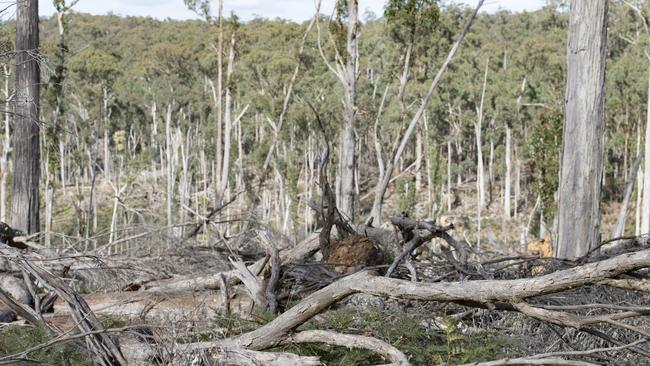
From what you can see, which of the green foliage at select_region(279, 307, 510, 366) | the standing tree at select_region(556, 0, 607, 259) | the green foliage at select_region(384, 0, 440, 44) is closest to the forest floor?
the green foliage at select_region(279, 307, 510, 366)

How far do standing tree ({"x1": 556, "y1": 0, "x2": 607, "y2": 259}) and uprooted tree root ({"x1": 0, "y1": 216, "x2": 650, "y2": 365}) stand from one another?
104 centimetres

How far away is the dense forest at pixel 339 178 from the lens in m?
3.38

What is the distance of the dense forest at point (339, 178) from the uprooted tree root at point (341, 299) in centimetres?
1

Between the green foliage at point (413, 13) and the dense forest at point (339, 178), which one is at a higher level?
the green foliage at point (413, 13)

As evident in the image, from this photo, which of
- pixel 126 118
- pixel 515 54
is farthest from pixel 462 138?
pixel 126 118

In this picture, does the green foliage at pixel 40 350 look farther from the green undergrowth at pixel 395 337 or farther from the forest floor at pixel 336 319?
the green undergrowth at pixel 395 337

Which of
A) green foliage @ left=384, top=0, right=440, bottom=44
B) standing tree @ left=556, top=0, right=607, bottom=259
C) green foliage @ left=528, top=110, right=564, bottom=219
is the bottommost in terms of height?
green foliage @ left=528, top=110, right=564, bottom=219

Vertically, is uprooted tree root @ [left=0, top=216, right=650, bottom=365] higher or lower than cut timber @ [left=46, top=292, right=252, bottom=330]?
higher

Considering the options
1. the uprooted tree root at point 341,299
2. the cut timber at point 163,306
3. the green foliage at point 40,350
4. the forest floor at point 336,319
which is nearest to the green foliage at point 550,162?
the uprooted tree root at point 341,299

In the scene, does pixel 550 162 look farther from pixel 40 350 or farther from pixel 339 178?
pixel 40 350

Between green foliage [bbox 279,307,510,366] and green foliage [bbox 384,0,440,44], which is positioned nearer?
green foliage [bbox 279,307,510,366]

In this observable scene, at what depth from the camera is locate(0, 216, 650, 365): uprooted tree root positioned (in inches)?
100

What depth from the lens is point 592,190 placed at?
5.52m

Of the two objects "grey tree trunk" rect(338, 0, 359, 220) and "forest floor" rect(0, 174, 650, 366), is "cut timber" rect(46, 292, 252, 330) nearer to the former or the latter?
"forest floor" rect(0, 174, 650, 366)
